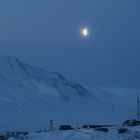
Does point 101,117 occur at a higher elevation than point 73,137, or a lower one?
higher

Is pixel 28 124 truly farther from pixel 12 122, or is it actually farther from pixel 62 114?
pixel 62 114

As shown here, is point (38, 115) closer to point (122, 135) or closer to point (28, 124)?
point (28, 124)

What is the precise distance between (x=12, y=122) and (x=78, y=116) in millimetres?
27172

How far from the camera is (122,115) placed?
196 metres

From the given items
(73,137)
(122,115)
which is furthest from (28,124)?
(73,137)

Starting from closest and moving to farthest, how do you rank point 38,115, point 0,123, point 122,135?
point 122,135, point 0,123, point 38,115

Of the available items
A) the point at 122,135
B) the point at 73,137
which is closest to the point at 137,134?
the point at 122,135

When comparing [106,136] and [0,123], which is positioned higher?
[0,123]

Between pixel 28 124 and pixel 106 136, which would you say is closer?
pixel 106 136

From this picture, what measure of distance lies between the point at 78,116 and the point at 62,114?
22.7 feet

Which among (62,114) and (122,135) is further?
(62,114)

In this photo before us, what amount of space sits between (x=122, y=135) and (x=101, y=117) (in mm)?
143339

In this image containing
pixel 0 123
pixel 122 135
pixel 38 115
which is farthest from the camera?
pixel 38 115

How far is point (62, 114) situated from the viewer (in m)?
199
